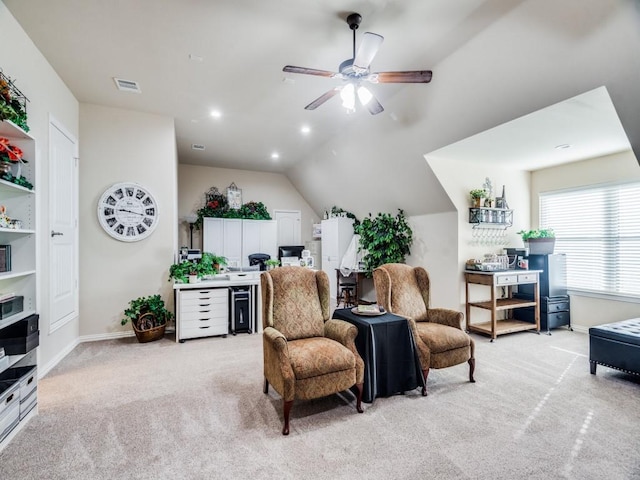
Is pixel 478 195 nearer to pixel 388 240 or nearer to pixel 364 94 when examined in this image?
pixel 388 240

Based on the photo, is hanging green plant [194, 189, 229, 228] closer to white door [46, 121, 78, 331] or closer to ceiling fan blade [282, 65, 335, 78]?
white door [46, 121, 78, 331]

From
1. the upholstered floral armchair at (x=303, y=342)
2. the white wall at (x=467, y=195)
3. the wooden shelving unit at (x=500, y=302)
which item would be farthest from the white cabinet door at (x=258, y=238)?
the upholstered floral armchair at (x=303, y=342)

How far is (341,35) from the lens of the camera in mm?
2850

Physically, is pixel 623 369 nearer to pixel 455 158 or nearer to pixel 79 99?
pixel 455 158

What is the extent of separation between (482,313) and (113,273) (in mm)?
5525

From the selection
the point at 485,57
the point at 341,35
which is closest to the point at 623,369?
the point at 485,57

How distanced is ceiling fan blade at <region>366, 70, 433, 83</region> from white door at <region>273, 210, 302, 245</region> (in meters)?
5.84

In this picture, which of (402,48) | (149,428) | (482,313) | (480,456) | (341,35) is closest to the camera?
(480,456)

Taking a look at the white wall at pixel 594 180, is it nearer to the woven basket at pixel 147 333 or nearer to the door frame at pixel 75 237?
the woven basket at pixel 147 333

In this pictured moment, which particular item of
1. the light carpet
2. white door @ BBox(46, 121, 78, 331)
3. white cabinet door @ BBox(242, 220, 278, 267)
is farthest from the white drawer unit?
white cabinet door @ BBox(242, 220, 278, 267)

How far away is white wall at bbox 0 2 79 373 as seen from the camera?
2703 mm

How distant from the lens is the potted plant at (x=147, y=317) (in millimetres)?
4289

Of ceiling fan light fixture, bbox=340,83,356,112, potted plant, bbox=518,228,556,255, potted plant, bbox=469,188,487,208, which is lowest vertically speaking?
potted plant, bbox=518,228,556,255

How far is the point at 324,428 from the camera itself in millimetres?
2301
